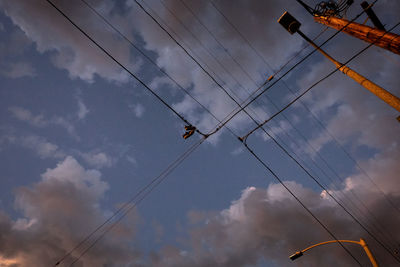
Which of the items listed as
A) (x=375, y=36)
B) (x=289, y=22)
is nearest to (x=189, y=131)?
(x=289, y=22)

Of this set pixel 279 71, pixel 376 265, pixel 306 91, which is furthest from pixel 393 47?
pixel 376 265

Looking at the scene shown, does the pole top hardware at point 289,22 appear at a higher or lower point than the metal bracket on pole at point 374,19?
higher

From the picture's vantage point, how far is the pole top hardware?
7914 mm

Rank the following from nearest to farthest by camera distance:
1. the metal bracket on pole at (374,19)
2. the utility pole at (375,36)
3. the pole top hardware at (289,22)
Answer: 1. the utility pole at (375,36)
2. the metal bracket on pole at (374,19)
3. the pole top hardware at (289,22)

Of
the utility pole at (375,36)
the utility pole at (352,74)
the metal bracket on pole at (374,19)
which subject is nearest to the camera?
the utility pole at (352,74)

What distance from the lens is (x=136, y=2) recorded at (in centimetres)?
525

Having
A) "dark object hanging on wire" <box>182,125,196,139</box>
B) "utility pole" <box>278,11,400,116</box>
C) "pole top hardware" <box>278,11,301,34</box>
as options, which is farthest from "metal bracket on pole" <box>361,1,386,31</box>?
"dark object hanging on wire" <box>182,125,196,139</box>

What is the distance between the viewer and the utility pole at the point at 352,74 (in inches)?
216

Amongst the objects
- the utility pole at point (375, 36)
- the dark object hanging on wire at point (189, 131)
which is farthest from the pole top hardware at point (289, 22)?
the dark object hanging on wire at point (189, 131)

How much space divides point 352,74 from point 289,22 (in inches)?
120

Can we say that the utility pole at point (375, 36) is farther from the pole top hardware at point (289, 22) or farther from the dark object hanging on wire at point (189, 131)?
the dark object hanging on wire at point (189, 131)

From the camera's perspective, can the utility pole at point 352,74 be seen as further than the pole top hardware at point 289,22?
No

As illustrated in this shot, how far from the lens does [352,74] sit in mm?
7125

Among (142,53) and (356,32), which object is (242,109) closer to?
(142,53)
